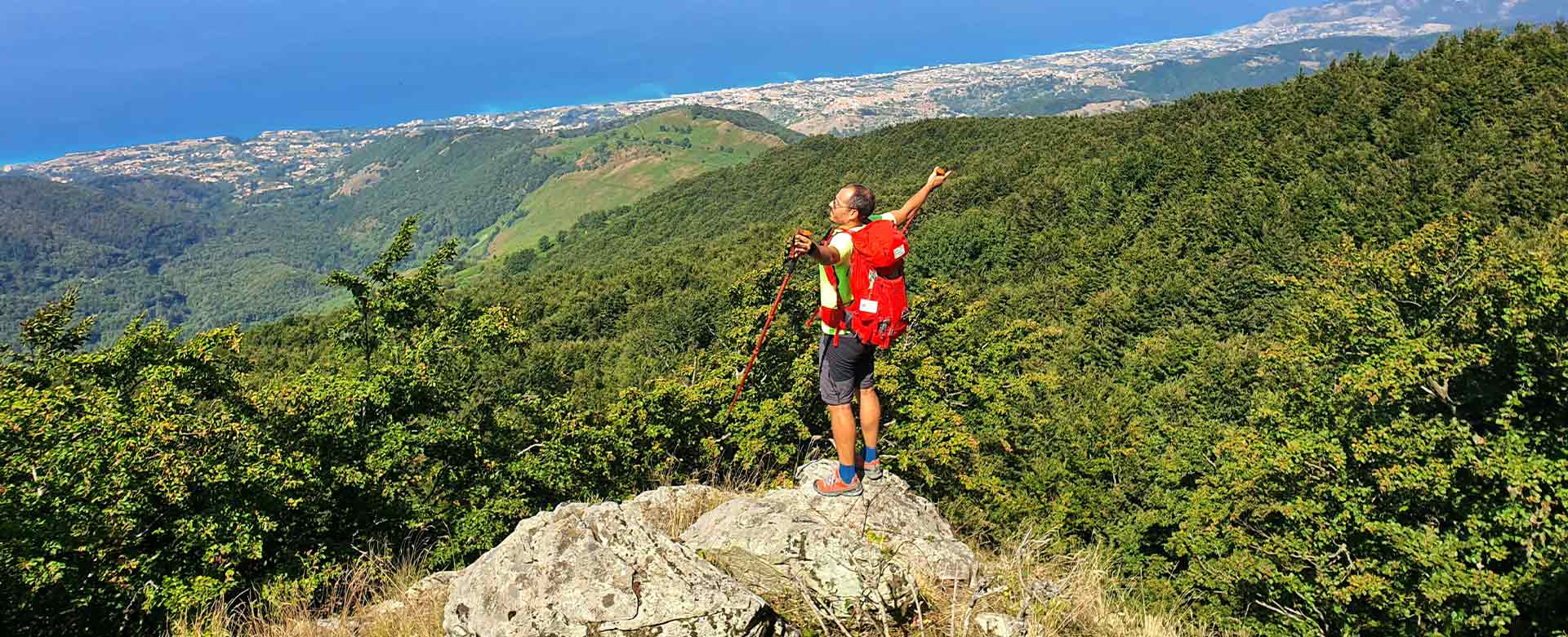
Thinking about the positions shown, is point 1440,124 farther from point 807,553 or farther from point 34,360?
point 34,360

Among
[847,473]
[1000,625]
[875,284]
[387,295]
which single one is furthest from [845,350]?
[387,295]

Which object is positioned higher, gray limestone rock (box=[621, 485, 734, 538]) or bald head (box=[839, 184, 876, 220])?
bald head (box=[839, 184, 876, 220])

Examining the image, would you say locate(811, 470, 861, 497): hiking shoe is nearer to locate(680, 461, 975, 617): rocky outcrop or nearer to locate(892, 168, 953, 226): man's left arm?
locate(680, 461, 975, 617): rocky outcrop

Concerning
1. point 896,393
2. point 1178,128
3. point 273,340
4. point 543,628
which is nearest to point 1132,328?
point 896,393

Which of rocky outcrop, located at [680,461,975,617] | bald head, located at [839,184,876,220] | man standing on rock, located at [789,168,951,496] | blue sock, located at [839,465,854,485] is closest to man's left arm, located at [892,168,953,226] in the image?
man standing on rock, located at [789,168,951,496]

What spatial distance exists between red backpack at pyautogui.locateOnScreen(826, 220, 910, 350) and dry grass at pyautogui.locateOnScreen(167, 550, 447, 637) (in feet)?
12.9

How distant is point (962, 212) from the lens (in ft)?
253

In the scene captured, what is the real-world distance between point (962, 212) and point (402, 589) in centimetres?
7639

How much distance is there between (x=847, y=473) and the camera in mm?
6395

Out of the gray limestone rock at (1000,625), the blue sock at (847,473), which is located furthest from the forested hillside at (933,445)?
the gray limestone rock at (1000,625)

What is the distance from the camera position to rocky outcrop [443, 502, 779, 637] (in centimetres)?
423

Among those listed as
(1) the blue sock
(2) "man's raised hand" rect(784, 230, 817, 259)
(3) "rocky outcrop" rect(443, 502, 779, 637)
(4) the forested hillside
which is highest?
(2) "man's raised hand" rect(784, 230, 817, 259)

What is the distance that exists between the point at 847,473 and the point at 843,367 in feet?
3.49

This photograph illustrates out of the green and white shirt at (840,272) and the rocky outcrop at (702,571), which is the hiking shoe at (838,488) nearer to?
the rocky outcrop at (702,571)
